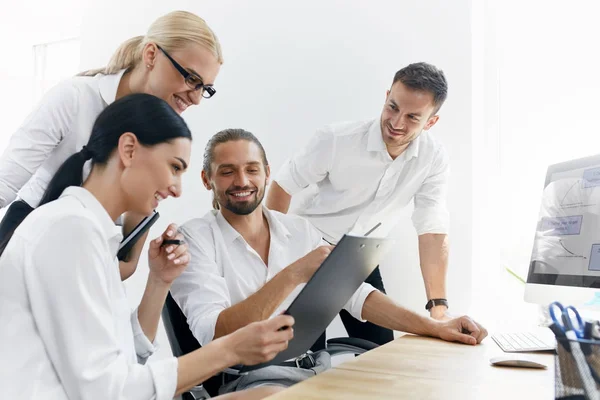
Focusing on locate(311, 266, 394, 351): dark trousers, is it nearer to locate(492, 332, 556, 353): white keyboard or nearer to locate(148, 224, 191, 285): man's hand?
locate(492, 332, 556, 353): white keyboard

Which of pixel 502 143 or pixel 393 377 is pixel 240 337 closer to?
pixel 393 377

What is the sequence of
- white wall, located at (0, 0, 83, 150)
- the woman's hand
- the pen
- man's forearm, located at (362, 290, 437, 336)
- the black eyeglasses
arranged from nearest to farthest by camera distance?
1. the woman's hand
2. the pen
3. man's forearm, located at (362, 290, 437, 336)
4. the black eyeglasses
5. white wall, located at (0, 0, 83, 150)

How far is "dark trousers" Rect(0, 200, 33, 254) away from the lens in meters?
1.78

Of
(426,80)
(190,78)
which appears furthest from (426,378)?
(426,80)

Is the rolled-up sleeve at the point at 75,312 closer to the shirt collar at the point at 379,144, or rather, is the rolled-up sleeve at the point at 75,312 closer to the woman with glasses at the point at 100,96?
the woman with glasses at the point at 100,96

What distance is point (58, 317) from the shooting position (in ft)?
3.10

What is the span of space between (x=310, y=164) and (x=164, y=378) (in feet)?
4.98

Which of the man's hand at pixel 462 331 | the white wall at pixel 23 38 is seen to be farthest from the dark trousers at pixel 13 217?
the white wall at pixel 23 38

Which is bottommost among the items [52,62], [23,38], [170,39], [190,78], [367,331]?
[367,331]

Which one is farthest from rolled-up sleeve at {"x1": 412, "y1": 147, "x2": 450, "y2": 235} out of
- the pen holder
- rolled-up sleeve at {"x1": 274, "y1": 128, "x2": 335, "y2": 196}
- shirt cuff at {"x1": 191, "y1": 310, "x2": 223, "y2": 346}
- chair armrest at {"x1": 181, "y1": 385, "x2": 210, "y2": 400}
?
the pen holder

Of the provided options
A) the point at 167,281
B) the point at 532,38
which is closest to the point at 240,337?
the point at 167,281

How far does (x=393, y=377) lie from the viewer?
1.11 metres

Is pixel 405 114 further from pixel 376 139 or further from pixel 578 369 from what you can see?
pixel 578 369

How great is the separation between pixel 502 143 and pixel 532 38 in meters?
0.48
